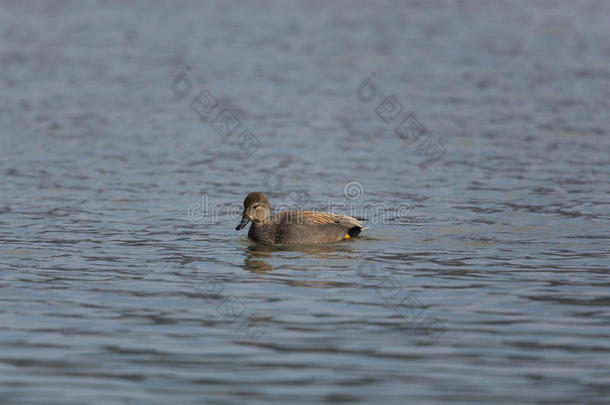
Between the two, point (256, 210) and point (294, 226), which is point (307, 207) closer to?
point (256, 210)

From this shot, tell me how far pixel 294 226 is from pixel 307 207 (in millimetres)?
3052

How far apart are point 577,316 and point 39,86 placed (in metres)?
23.3

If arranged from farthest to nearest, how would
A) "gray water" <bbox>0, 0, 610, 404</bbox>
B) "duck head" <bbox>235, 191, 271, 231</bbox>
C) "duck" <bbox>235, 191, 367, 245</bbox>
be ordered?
"duck head" <bbox>235, 191, 271, 231</bbox>, "duck" <bbox>235, 191, 367, 245</bbox>, "gray water" <bbox>0, 0, 610, 404</bbox>

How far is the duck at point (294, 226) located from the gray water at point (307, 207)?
215mm

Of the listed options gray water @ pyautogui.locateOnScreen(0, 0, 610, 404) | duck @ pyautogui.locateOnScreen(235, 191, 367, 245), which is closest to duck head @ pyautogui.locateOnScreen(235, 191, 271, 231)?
duck @ pyautogui.locateOnScreen(235, 191, 367, 245)

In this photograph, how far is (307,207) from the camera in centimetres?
1998

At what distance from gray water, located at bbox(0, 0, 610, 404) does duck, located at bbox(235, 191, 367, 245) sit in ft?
0.70

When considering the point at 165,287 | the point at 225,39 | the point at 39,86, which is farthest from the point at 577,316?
the point at 225,39

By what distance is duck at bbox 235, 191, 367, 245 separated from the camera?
55.7 feet

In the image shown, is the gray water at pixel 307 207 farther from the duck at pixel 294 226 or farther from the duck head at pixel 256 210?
the duck head at pixel 256 210

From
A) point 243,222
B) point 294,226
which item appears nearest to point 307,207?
point 243,222

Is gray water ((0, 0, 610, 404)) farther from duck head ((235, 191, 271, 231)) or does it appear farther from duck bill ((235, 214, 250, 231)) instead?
duck head ((235, 191, 271, 231))

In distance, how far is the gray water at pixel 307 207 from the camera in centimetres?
1074

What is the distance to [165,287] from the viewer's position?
13922mm
